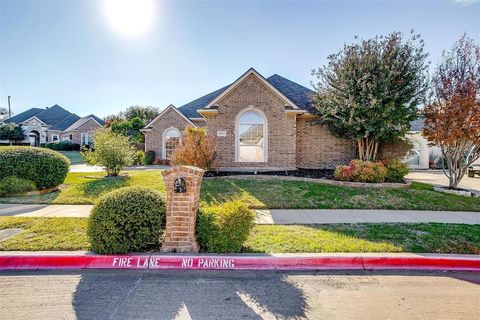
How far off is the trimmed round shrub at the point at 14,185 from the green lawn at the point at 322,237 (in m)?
3.57

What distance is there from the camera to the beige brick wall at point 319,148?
1514cm

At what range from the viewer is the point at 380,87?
12188mm

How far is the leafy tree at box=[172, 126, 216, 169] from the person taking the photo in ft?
39.7

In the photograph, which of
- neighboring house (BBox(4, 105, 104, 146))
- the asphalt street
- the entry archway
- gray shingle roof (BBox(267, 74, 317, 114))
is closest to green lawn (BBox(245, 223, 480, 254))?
the asphalt street

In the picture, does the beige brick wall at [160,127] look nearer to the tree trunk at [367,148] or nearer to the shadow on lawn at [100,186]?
the shadow on lawn at [100,186]

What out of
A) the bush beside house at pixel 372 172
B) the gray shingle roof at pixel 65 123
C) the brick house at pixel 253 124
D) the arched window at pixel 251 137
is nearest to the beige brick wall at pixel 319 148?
the brick house at pixel 253 124

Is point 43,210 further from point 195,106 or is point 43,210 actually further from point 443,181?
point 443,181

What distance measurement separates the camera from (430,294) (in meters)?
3.64

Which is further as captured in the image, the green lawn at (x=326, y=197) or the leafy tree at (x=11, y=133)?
the leafy tree at (x=11, y=133)

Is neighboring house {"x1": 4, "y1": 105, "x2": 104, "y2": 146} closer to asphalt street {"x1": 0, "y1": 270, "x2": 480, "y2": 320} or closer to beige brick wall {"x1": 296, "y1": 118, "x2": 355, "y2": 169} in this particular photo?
beige brick wall {"x1": 296, "y1": 118, "x2": 355, "y2": 169}

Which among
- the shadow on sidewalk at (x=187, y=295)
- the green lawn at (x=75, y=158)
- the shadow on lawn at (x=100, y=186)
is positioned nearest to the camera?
the shadow on sidewalk at (x=187, y=295)

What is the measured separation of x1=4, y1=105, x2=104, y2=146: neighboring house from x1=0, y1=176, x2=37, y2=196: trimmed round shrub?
30378 millimetres

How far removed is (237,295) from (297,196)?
624 cm

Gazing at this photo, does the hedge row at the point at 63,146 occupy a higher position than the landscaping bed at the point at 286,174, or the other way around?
the hedge row at the point at 63,146
